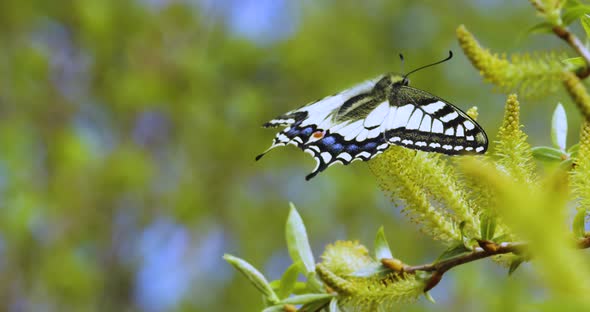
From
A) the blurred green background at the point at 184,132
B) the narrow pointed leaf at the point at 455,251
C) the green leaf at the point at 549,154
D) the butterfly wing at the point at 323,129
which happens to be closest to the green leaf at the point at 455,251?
the narrow pointed leaf at the point at 455,251

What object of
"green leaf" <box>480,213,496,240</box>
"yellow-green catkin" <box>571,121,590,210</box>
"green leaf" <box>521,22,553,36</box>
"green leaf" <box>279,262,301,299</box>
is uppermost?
"green leaf" <box>521,22,553,36</box>

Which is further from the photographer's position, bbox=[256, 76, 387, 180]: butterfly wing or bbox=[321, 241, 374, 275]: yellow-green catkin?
bbox=[256, 76, 387, 180]: butterfly wing

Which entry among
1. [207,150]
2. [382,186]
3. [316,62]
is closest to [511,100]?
[382,186]

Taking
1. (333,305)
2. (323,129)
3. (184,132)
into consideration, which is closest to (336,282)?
(333,305)

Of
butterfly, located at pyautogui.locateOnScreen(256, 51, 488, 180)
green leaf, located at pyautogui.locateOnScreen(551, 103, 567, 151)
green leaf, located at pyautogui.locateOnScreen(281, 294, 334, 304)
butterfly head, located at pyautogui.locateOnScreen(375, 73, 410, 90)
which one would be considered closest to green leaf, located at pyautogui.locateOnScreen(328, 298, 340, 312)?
green leaf, located at pyautogui.locateOnScreen(281, 294, 334, 304)

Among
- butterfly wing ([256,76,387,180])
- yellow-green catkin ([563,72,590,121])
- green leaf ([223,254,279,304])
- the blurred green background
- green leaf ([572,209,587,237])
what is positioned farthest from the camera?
the blurred green background

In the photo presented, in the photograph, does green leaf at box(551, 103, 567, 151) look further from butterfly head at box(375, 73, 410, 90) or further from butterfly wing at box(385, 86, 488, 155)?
butterfly head at box(375, 73, 410, 90)
